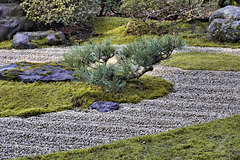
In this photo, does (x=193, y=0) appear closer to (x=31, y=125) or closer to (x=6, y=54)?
(x=6, y=54)

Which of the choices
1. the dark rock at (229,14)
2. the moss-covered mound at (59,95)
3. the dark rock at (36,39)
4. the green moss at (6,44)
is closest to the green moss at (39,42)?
the dark rock at (36,39)

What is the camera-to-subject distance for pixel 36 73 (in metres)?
5.64

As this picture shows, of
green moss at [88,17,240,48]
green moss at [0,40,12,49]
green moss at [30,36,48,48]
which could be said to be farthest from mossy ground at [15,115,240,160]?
green moss at [0,40,12,49]

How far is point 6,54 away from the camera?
27.6 feet

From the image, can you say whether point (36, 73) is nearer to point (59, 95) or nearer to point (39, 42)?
point (59, 95)

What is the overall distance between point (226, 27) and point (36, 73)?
22.9 feet

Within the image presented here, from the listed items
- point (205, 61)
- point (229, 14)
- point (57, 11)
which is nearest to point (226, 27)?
point (229, 14)

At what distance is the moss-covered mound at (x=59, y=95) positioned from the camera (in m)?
4.52

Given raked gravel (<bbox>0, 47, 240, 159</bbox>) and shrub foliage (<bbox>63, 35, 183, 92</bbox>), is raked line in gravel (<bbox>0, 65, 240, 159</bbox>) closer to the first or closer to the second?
raked gravel (<bbox>0, 47, 240, 159</bbox>)

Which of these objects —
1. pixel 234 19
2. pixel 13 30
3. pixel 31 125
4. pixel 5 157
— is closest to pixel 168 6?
pixel 234 19

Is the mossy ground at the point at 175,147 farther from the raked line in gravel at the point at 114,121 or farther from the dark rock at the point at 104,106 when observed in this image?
the dark rock at the point at 104,106

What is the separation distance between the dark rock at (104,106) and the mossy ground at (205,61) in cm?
294

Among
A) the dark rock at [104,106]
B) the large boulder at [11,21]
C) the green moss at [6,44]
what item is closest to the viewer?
the dark rock at [104,106]

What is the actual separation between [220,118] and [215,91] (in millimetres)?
1234
